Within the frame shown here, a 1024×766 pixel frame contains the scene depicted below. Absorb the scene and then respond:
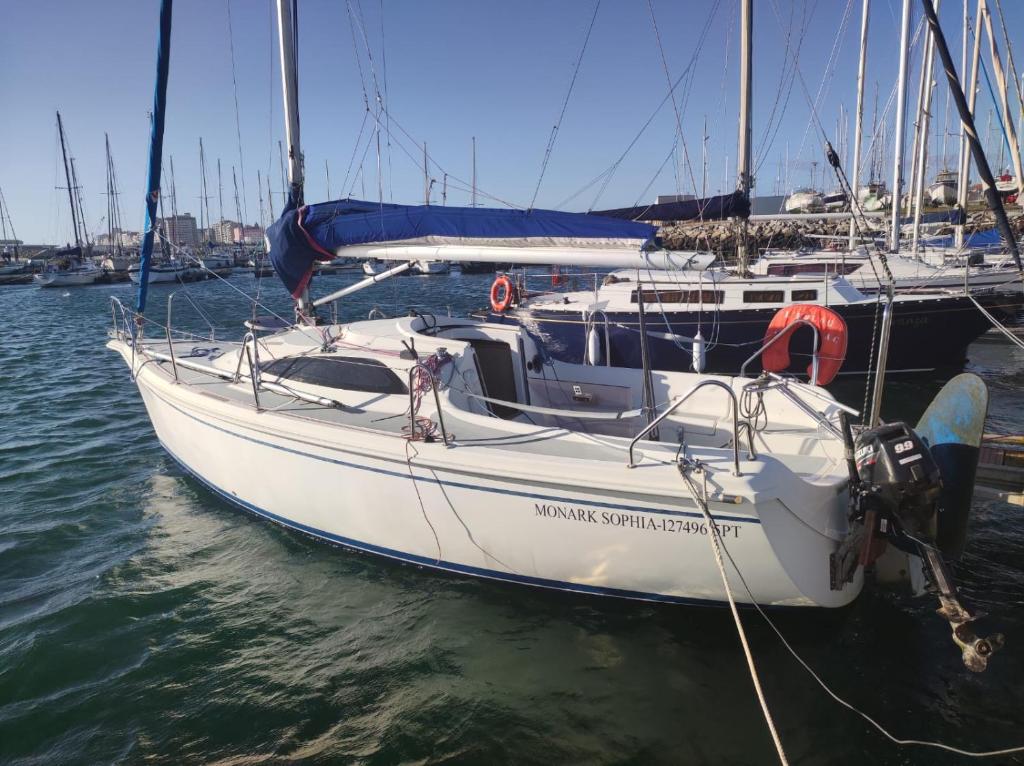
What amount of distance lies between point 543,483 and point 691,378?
2.62 m

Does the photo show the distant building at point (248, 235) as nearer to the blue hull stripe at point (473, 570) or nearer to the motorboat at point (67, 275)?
the motorboat at point (67, 275)

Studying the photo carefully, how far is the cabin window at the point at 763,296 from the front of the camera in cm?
1246

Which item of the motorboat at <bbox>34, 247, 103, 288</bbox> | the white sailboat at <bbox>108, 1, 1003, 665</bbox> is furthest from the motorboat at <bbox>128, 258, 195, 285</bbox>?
the white sailboat at <bbox>108, 1, 1003, 665</bbox>

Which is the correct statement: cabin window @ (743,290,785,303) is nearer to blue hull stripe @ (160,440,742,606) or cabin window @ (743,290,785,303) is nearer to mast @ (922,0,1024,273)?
mast @ (922,0,1024,273)

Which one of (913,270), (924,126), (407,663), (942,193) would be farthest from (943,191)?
(407,663)

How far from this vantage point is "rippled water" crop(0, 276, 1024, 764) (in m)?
3.79

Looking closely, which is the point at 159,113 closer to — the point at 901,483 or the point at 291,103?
the point at 291,103

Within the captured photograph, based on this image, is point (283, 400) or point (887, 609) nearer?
point (887, 609)

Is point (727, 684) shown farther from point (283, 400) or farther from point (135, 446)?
point (135, 446)

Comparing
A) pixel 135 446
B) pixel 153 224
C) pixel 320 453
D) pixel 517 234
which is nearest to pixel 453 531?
pixel 320 453

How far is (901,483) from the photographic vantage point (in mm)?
3963

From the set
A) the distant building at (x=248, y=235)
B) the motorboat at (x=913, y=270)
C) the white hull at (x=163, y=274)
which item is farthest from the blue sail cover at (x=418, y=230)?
the distant building at (x=248, y=235)

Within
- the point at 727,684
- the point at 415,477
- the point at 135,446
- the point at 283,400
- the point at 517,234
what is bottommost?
the point at 727,684

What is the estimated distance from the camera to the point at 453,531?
4.93 meters
